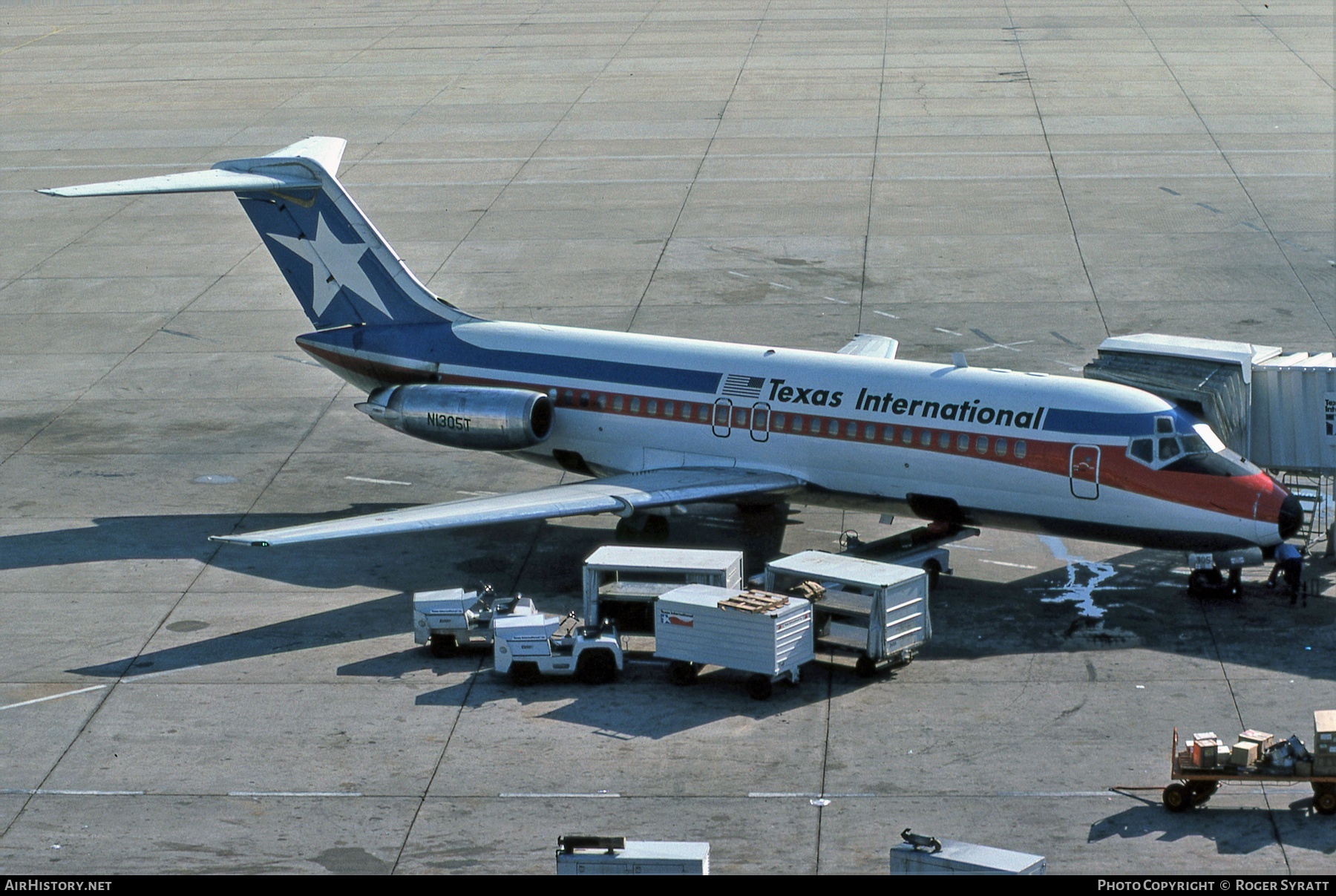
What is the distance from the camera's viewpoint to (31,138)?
68.4 m

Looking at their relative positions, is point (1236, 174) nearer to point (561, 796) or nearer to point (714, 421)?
point (714, 421)

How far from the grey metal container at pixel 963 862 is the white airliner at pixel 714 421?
10737 millimetres

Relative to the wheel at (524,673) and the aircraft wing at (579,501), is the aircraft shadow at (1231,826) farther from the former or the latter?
the aircraft wing at (579,501)

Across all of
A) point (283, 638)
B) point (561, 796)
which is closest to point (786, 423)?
point (283, 638)

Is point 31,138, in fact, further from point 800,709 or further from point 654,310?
point 800,709

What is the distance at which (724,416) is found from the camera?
31.2m

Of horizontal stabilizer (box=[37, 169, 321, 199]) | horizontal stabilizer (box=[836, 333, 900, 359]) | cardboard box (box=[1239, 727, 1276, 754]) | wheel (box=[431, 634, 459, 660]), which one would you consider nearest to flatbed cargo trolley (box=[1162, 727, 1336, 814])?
cardboard box (box=[1239, 727, 1276, 754])

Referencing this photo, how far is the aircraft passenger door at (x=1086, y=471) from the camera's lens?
2823 centimetres

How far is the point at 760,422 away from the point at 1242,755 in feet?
38.3

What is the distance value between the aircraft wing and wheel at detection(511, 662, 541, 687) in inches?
130

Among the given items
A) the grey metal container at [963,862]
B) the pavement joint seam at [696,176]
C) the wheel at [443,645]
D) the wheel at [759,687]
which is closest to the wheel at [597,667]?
the wheel at [759,687]
